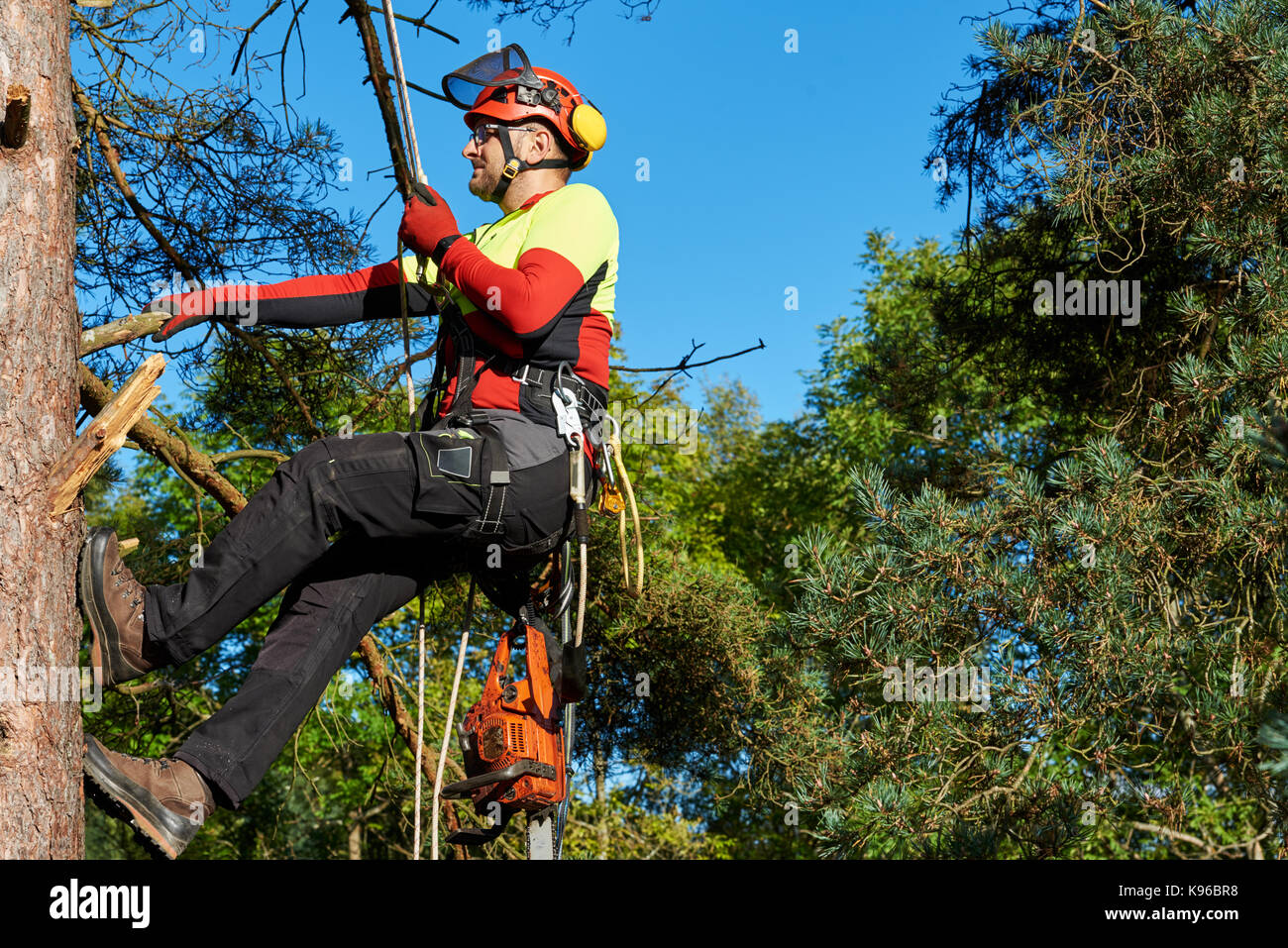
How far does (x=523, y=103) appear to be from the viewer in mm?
3805

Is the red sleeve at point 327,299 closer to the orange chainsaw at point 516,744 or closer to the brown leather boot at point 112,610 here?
the brown leather boot at point 112,610

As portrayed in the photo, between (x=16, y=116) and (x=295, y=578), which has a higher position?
(x=16, y=116)

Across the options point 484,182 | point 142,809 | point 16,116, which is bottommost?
A: point 142,809

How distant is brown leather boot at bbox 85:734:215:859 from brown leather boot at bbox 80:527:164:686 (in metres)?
0.20

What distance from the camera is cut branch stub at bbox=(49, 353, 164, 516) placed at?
2.71m

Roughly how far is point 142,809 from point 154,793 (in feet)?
0.19

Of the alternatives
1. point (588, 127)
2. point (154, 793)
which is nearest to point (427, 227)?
point (588, 127)

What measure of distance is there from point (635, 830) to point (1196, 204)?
1217 centimetres
